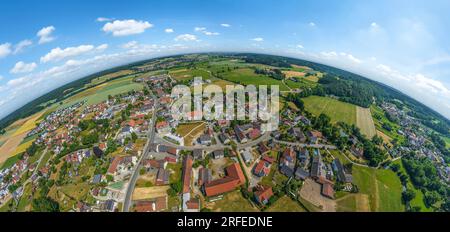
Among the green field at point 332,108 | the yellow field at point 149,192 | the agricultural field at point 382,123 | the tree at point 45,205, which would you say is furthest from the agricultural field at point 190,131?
the agricultural field at point 382,123

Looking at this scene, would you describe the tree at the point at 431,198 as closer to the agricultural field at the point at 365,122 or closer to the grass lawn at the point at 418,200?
the grass lawn at the point at 418,200

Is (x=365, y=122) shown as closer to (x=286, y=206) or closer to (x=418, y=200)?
(x=418, y=200)

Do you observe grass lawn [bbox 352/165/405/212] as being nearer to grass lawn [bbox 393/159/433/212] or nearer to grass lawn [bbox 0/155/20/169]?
grass lawn [bbox 393/159/433/212]

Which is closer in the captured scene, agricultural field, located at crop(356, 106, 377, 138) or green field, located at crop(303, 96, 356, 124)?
agricultural field, located at crop(356, 106, 377, 138)

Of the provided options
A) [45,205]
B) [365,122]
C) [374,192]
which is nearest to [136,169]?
[45,205]

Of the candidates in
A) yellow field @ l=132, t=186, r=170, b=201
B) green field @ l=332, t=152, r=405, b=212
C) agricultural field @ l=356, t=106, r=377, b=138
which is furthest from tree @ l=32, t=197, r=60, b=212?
agricultural field @ l=356, t=106, r=377, b=138
